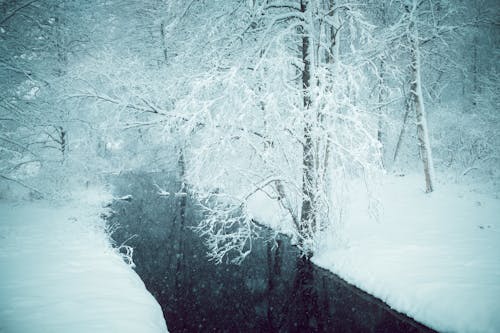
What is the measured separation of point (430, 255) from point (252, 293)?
4.52m

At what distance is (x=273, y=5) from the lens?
6.97m

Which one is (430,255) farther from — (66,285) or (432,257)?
(66,285)

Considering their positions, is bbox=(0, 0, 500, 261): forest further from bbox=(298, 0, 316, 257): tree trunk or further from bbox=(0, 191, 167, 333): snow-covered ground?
bbox=(0, 191, 167, 333): snow-covered ground

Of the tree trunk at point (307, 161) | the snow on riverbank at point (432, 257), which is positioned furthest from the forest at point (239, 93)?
the snow on riverbank at point (432, 257)

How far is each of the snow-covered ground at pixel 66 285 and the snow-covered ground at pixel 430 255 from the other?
A: 4865 millimetres

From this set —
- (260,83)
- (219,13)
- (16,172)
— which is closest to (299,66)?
(260,83)

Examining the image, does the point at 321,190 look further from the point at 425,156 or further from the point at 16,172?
the point at 16,172

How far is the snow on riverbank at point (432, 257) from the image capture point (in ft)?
17.3

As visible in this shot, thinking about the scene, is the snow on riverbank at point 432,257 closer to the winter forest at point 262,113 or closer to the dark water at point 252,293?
the winter forest at point 262,113

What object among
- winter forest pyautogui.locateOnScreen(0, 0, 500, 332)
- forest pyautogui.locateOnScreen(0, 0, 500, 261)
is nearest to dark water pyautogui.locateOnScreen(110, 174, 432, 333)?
winter forest pyautogui.locateOnScreen(0, 0, 500, 332)

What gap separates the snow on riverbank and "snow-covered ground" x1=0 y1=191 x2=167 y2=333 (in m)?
4.87

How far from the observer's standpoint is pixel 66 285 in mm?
5551

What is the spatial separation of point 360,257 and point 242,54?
5973 mm

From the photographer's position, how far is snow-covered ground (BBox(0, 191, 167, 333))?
14.6ft
